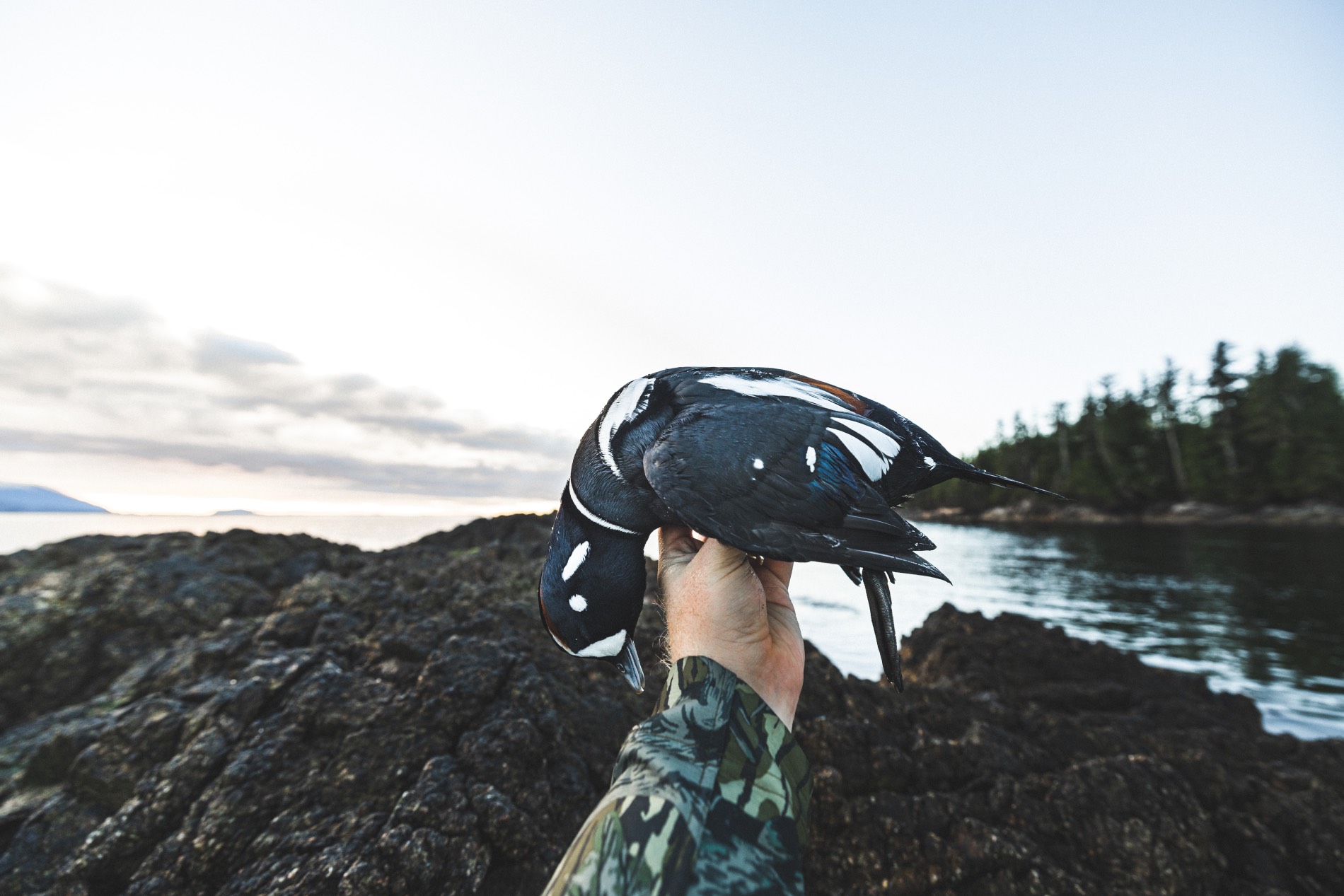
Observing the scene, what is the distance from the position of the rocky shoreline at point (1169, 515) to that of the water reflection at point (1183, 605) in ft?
40.0

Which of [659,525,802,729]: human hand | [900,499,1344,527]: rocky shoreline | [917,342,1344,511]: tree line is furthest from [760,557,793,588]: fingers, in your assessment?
[917,342,1344,511]: tree line

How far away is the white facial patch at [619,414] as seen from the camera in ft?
8.66

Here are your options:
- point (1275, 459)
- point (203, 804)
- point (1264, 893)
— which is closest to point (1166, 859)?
point (1264, 893)

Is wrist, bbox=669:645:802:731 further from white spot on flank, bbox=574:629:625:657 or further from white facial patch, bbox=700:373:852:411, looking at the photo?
white facial patch, bbox=700:373:852:411

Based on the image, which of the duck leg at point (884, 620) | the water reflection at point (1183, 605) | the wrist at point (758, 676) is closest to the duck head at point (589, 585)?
the wrist at point (758, 676)

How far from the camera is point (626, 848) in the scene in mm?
1242

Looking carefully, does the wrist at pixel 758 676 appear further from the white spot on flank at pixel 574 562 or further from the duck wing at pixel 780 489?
the white spot on flank at pixel 574 562

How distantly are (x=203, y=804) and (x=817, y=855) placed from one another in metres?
3.50

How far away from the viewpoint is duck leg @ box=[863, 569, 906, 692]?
235 centimetres

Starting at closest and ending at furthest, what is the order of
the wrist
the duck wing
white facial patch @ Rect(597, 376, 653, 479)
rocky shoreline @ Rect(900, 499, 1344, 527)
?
the wrist, the duck wing, white facial patch @ Rect(597, 376, 653, 479), rocky shoreline @ Rect(900, 499, 1344, 527)

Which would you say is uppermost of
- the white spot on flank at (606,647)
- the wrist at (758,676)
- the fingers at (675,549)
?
the fingers at (675,549)

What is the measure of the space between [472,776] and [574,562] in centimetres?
159

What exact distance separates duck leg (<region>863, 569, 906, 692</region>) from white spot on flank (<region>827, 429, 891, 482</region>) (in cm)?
45

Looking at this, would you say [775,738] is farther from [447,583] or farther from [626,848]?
[447,583]
